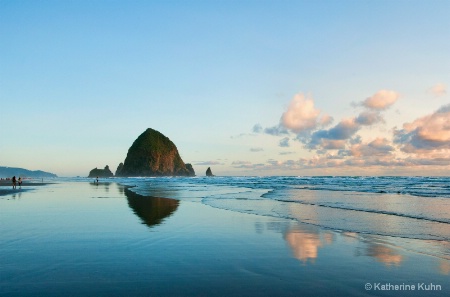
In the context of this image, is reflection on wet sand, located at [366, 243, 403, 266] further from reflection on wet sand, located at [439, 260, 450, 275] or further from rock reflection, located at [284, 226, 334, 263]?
rock reflection, located at [284, 226, 334, 263]

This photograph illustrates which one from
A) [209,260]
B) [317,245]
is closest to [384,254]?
[317,245]

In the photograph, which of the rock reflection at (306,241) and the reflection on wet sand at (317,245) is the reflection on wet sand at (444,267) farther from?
the rock reflection at (306,241)

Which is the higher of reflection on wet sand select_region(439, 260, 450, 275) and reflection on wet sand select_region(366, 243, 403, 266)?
reflection on wet sand select_region(366, 243, 403, 266)

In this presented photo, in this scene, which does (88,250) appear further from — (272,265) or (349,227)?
(349,227)

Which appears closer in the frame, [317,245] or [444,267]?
[444,267]

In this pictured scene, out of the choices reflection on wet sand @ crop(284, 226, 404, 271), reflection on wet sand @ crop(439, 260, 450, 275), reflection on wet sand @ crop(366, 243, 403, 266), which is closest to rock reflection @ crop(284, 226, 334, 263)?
reflection on wet sand @ crop(284, 226, 404, 271)

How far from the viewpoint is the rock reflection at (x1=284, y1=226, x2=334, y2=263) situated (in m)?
9.37

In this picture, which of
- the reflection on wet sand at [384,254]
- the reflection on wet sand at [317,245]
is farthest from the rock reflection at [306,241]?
the reflection on wet sand at [384,254]

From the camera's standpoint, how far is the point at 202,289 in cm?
643

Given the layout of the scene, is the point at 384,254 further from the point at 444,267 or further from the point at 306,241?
the point at 306,241

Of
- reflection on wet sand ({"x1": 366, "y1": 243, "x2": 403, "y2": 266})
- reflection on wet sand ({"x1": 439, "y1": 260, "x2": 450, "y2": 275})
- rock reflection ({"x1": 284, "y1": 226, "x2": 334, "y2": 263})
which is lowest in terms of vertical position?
reflection on wet sand ({"x1": 439, "y1": 260, "x2": 450, "y2": 275})

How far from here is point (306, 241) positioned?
11352 millimetres

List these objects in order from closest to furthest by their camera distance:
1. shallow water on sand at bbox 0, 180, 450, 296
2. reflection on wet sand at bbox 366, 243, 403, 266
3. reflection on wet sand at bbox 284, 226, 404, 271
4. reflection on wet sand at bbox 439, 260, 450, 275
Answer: shallow water on sand at bbox 0, 180, 450, 296
reflection on wet sand at bbox 439, 260, 450, 275
reflection on wet sand at bbox 366, 243, 403, 266
reflection on wet sand at bbox 284, 226, 404, 271

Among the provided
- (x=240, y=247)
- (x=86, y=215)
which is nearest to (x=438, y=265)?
(x=240, y=247)
